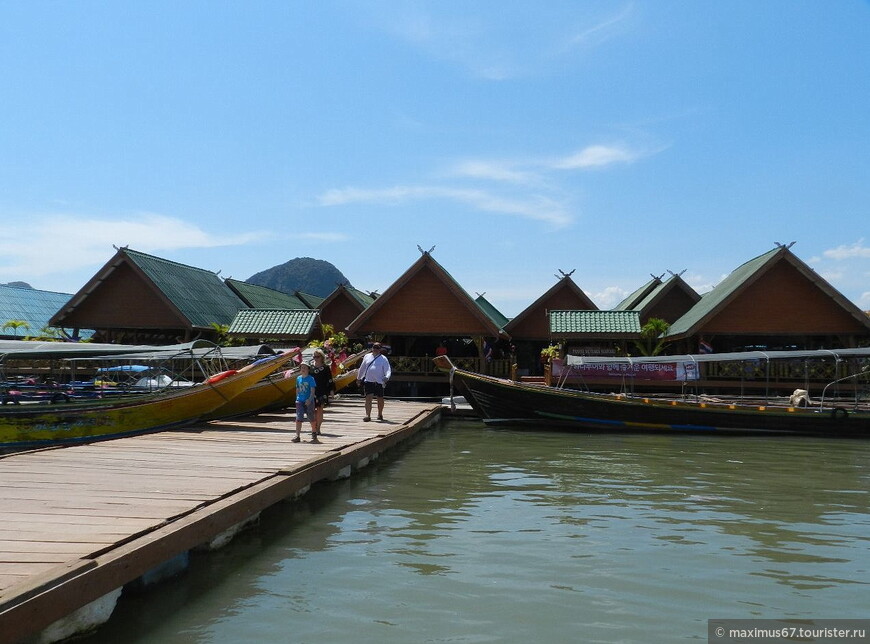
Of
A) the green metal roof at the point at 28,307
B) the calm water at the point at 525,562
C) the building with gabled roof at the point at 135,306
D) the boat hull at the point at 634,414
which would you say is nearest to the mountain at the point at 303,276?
the green metal roof at the point at 28,307

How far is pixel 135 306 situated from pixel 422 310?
1142 cm

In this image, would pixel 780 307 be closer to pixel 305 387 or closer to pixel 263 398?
pixel 263 398

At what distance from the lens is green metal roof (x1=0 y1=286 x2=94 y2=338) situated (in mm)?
35737

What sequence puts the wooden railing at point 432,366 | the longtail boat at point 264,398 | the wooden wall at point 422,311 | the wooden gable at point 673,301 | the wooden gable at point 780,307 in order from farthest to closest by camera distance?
the wooden gable at point 673,301 → the wooden wall at point 422,311 → the wooden railing at point 432,366 → the wooden gable at point 780,307 → the longtail boat at point 264,398

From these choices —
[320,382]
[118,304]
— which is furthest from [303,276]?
[320,382]

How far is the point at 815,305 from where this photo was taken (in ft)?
85.6

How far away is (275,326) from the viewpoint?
2923 centimetres

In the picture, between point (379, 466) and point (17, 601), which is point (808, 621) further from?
point (379, 466)

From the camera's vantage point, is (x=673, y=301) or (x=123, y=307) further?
(x=673, y=301)

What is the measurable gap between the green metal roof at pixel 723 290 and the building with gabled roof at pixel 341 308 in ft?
46.4

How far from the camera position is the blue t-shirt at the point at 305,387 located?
1193cm

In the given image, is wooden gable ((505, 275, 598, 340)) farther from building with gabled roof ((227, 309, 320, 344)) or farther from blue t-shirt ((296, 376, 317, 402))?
blue t-shirt ((296, 376, 317, 402))

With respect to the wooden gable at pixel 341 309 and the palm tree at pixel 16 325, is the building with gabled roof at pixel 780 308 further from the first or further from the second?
the palm tree at pixel 16 325

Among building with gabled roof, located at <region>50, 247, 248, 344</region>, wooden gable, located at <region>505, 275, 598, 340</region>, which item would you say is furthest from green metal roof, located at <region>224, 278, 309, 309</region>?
wooden gable, located at <region>505, 275, 598, 340</region>
